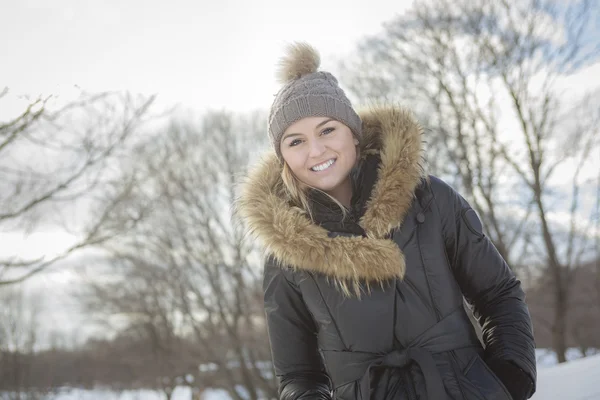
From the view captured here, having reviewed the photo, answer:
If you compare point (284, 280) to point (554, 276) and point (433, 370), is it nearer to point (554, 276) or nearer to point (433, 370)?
point (433, 370)

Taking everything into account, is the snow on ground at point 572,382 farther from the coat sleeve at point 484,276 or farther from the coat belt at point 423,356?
the coat belt at point 423,356

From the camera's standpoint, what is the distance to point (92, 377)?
67.8ft

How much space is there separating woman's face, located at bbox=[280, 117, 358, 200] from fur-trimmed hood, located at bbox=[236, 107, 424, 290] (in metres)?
0.13

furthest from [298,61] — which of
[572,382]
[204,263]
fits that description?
[204,263]

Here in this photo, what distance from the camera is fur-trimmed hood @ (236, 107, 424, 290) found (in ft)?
5.50

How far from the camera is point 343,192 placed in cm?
205

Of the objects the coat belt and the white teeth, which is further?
the white teeth

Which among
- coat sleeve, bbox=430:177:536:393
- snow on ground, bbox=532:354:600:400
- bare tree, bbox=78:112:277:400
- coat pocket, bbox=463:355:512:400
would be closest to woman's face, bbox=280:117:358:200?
Answer: coat sleeve, bbox=430:177:536:393

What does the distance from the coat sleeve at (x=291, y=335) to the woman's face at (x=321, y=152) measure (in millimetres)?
407

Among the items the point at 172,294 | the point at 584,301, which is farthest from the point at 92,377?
the point at 584,301

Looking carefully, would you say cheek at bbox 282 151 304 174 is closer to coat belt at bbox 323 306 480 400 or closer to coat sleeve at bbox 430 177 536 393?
coat sleeve at bbox 430 177 536 393

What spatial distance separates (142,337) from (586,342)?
1652 cm

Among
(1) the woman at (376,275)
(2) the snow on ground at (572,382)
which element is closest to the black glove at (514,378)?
(1) the woman at (376,275)

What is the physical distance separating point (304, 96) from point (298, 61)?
32cm
